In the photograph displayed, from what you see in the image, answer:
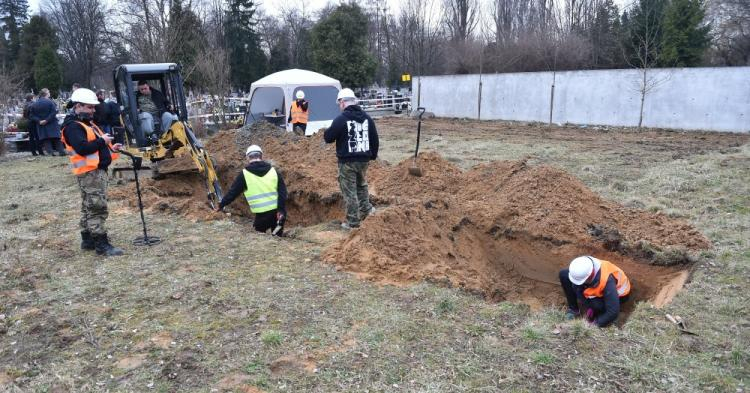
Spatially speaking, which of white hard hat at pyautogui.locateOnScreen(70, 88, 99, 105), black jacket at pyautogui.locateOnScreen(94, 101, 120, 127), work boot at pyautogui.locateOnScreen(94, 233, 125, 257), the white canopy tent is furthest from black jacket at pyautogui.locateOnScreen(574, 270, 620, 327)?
the white canopy tent

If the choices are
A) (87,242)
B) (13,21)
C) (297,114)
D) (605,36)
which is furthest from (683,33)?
(13,21)

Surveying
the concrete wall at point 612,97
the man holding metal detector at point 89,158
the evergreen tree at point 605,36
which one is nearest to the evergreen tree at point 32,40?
the concrete wall at point 612,97

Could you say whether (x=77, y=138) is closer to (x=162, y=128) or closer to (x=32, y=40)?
(x=162, y=128)

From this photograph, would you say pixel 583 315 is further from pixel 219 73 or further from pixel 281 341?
pixel 219 73

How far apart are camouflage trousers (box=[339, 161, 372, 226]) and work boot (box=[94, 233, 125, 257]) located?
2812 mm

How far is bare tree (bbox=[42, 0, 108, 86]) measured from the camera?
44469 millimetres

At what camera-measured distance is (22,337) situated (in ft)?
14.1

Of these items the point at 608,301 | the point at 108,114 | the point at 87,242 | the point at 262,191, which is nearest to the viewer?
the point at 608,301

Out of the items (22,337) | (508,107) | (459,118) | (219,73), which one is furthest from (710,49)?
(22,337)

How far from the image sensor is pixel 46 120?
14461 millimetres

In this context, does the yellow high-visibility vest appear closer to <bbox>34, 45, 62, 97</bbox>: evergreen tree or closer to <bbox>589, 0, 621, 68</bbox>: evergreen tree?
<bbox>589, 0, 621, 68</bbox>: evergreen tree

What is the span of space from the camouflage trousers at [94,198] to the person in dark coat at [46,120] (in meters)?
9.92

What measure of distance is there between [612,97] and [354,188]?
17300mm

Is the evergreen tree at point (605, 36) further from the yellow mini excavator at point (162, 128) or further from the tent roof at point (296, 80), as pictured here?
the yellow mini excavator at point (162, 128)
